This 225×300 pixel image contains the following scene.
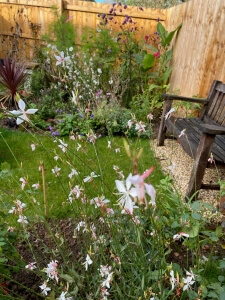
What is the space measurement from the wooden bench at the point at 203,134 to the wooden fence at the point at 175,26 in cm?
42

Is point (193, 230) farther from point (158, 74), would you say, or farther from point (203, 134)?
point (158, 74)

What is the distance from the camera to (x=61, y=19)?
5.69m

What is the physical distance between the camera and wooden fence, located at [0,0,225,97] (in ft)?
11.8

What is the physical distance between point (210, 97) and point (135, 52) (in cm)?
268

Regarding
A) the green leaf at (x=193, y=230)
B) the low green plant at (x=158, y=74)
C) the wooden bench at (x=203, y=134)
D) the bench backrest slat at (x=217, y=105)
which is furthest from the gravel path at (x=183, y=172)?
the low green plant at (x=158, y=74)

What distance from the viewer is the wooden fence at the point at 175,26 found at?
11.8ft

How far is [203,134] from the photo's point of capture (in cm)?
209

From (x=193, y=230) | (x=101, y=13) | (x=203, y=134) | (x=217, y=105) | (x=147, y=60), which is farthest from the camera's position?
(x=101, y=13)

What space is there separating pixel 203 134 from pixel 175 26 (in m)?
4.05

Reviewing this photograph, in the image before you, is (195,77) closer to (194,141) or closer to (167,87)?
(167,87)

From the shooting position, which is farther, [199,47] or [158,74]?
[158,74]

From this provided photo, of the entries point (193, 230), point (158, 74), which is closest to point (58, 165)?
point (193, 230)

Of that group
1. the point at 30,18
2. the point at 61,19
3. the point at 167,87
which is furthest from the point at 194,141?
the point at 30,18

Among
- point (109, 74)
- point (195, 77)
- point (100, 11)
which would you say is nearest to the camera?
point (195, 77)
